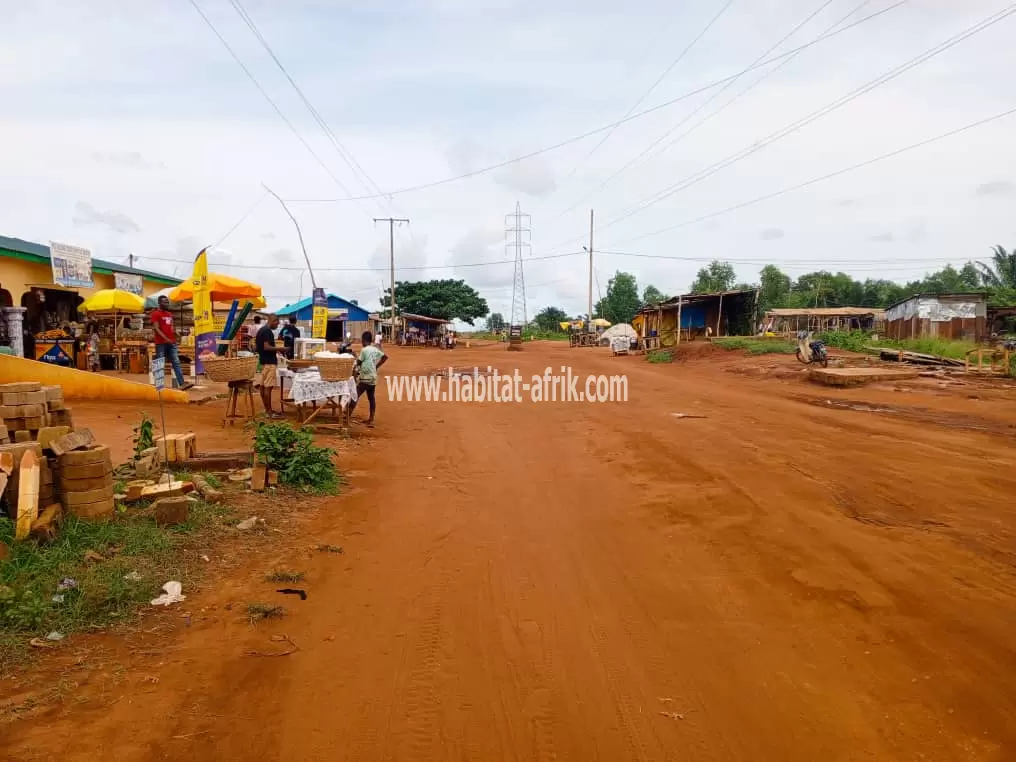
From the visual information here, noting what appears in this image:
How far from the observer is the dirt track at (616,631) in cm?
289

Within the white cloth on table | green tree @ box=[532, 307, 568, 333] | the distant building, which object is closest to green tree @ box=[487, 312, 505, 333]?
green tree @ box=[532, 307, 568, 333]

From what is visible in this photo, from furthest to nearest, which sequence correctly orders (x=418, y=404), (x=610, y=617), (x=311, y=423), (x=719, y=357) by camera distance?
(x=719, y=357), (x=418, y=404), (x=311, y=423), (x=610, y=617)

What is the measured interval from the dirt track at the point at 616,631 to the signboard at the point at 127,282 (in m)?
13.9

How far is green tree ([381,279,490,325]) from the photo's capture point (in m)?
55.4

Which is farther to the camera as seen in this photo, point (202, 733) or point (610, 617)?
point (610, 617)

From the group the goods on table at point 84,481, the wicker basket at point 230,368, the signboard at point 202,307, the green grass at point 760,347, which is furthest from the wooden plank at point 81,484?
the green grass at point 760,347

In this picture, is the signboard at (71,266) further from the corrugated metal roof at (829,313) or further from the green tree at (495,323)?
the green tree at (495,323)

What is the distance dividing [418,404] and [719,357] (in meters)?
15.1

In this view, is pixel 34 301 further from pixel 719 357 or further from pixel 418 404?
pixel 719 357

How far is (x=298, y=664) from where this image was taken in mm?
3453

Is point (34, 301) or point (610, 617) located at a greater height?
point (34, 301)

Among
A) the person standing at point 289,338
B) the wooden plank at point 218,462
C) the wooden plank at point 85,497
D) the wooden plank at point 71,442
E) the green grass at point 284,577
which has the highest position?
the person standing at point 289,338

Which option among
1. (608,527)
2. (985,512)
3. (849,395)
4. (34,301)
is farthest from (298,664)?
(34,301)

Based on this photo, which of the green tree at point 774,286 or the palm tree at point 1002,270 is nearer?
the palm tree at point 1002,270
